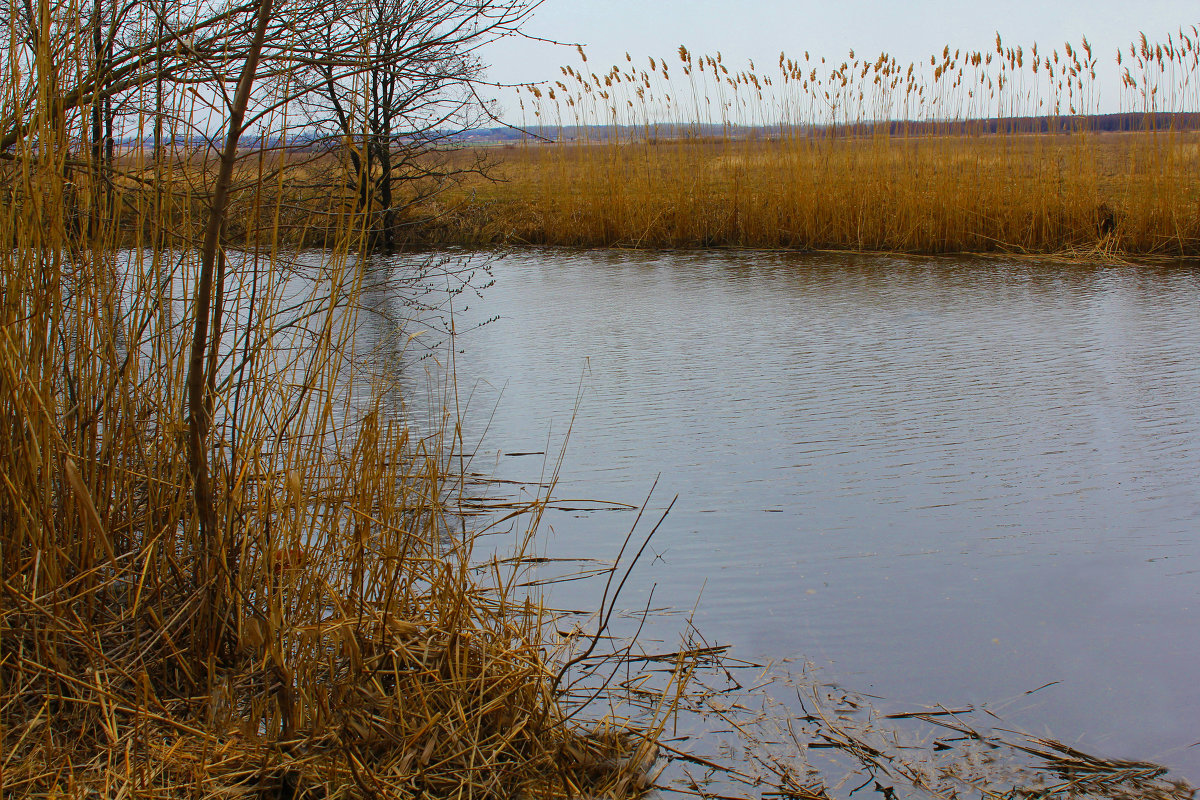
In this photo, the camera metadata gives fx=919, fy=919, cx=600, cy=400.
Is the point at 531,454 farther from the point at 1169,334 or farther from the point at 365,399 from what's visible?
the point at 1169,334

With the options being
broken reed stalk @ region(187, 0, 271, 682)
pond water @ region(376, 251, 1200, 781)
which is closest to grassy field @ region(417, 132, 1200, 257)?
pond water @ region(376, 251, 1200, 781)

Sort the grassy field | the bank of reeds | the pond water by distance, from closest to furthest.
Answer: the bank of reeds < the pond water < the grassy field

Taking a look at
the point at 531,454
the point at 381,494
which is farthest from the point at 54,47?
the point at 531,454

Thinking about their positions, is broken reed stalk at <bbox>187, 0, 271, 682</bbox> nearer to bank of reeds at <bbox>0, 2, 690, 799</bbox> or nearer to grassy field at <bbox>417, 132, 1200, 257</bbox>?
bank of reeds at <bbox>0, 2, 690, 799</bbox>

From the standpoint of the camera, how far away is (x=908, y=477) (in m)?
2.32

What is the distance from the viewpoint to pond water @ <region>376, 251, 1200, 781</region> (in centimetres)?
153

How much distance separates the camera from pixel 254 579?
54.2 inches

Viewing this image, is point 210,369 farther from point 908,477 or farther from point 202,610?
point 908,477

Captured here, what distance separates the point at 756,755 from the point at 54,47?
4.85ft

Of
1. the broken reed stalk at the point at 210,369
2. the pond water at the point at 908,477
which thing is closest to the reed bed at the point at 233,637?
the broken reed stalk at the point at 210,369

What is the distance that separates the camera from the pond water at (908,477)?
5.01 feet

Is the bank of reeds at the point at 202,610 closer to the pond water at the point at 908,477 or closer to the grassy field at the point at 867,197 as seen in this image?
the pond water at the point at 908,477

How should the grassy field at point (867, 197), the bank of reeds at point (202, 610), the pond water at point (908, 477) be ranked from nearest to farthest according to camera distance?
the bank of reeds at point (202, 610)
the pond water at point (908, 477)
the grassy field at point (867, 197)

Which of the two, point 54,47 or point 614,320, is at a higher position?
point 54,47
